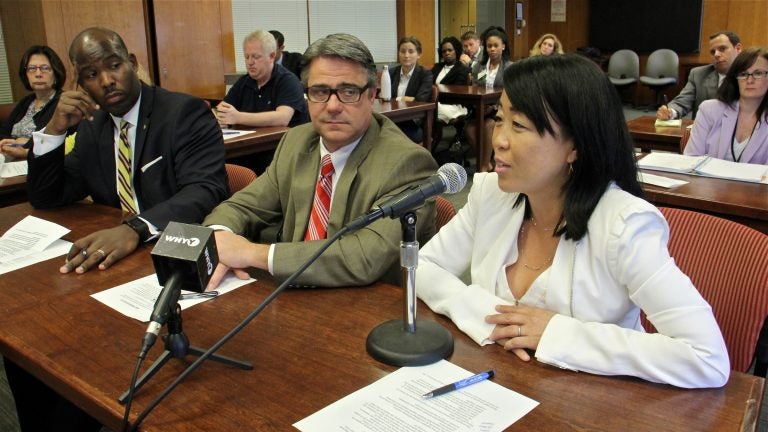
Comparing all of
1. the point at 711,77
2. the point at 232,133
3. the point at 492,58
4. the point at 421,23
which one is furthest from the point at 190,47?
the point at 711,77

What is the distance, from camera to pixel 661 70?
9781 millimetres

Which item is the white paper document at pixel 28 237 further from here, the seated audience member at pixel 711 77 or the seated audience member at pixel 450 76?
the seated audience member at pixel 450 76

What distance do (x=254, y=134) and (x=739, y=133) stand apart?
271cm

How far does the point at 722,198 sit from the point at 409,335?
5.68 feet

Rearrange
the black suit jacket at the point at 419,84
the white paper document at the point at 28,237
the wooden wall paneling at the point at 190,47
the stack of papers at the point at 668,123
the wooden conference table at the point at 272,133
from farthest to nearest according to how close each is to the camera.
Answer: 1. the black suit jacket at the point at 419,84
2. the wooden wall paneling at the point at 190,47
3. the stack of papers at the point at 668,123
4. the wooden conference table at the point at 272,133
5. the white paper document at the point at 28,237

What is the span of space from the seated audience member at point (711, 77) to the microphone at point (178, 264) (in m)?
4.49

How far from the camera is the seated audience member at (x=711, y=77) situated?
15.7 feet

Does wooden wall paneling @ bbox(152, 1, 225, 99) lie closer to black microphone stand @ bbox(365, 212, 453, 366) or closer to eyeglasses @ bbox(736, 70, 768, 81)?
eyeglasses @ bbox(736, 70, 768, 81)

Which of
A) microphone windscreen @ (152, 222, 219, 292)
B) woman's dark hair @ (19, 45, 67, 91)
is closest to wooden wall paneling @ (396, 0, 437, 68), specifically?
woman's dark hair @ (19, 45, 67, 91)

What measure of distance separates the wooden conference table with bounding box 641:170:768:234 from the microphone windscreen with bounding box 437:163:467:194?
1329 millimetres

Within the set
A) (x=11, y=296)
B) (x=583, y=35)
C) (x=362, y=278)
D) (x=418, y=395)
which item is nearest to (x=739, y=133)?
(x=362, y=278)

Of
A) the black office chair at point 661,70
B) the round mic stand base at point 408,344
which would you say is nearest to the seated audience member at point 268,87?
the round mic stand base at point 408,344

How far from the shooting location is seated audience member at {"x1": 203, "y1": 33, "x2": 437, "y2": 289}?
5.12 ft

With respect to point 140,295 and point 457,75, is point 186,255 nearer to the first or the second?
point 140,295
